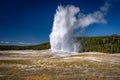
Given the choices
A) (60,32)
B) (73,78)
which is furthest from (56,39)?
(73,78)

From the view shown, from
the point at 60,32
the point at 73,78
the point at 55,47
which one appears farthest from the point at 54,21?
the point at 73,78

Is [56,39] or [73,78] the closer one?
[73,78]

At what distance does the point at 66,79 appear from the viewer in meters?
27.2

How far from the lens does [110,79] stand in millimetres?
27328

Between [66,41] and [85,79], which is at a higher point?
[66,41]

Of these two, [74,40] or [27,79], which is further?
[74,40]

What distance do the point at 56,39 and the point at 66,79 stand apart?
11284cm

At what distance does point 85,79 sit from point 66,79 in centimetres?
243

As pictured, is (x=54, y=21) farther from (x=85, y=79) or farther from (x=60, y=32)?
(x=85, y=79)

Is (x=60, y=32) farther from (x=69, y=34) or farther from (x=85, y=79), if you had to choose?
(x=85, y=79)

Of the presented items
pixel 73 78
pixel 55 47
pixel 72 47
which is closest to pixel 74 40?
pixel 72 47

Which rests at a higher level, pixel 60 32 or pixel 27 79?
pixel 60 32

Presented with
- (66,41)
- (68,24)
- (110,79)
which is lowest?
(110,79)

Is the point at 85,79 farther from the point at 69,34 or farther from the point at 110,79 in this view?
the point at 69,34
